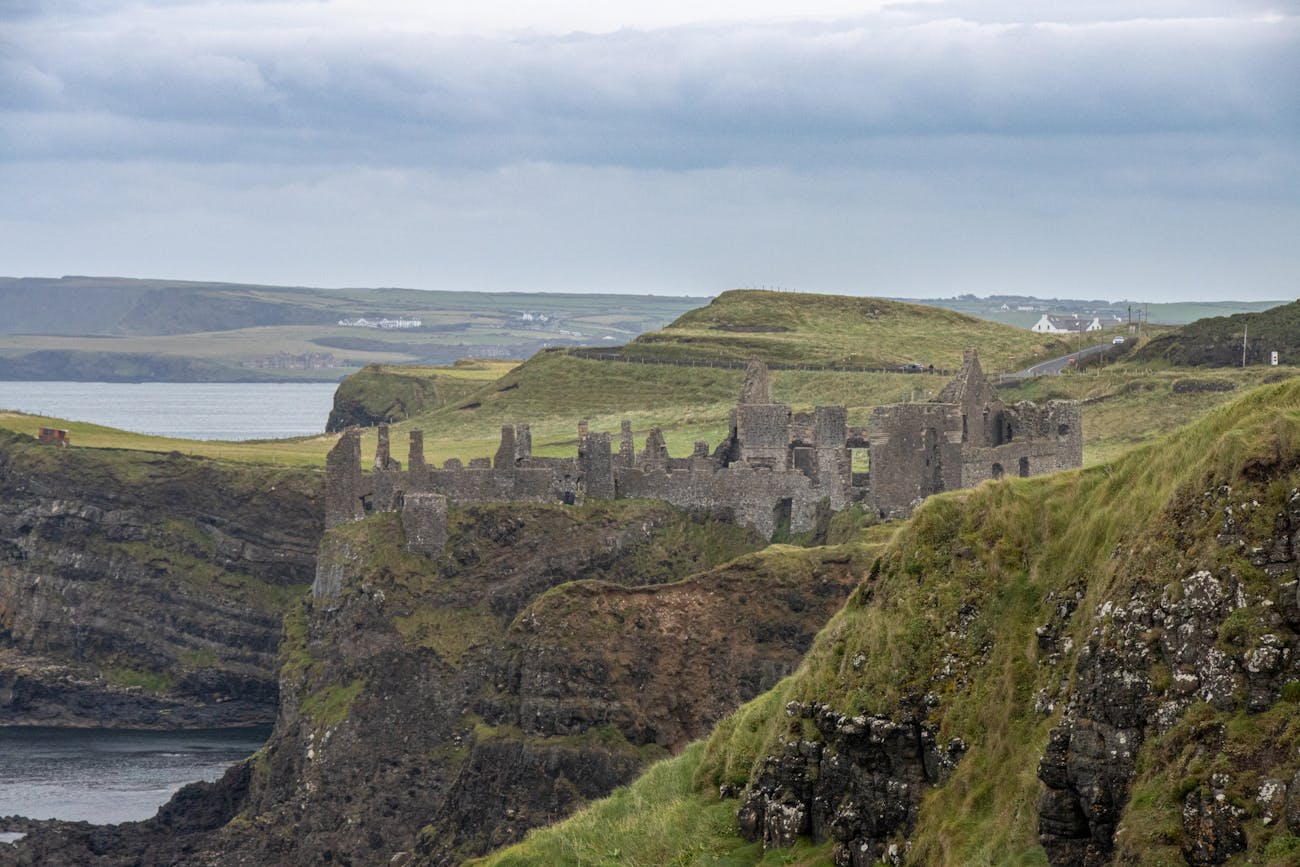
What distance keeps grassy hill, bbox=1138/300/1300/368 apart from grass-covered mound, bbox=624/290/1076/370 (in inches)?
797

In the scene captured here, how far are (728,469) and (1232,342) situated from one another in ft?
174

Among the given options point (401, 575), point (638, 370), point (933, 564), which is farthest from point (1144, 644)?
point (638, 370)

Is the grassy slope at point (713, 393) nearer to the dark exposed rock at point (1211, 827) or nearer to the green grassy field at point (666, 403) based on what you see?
the green grassy field at point (666, 403)

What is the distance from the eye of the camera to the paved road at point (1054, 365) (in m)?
133

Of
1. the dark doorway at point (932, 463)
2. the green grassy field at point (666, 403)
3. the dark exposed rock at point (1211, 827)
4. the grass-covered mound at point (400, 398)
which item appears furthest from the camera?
the grass-covered mound at point (400, 398)

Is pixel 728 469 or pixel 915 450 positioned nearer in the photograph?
pixel 915 450

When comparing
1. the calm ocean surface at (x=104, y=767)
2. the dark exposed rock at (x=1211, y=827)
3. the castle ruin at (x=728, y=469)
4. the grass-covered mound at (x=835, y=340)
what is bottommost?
the calm ocean surface at (x=104, y=767)

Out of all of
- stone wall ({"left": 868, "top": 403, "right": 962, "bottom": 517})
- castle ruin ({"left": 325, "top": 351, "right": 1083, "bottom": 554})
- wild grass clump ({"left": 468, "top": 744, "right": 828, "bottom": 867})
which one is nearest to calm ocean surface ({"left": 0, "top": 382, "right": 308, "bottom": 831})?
castle ruin ({"left": 325, "top": 351, "right": 1083, "bottom": 554})

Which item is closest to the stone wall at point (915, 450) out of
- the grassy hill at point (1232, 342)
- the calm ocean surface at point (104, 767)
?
the calm ocean surface at point (104, 767)

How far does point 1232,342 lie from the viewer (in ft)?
423

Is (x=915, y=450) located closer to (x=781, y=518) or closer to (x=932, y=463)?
(x=932, y=463)

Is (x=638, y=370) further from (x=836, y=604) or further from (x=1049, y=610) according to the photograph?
(x=1049, y=610)

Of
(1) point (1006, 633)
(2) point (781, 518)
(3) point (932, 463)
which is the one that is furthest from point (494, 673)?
(1) point (1006, 633)

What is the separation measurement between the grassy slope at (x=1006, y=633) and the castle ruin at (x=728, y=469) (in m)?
46.4
